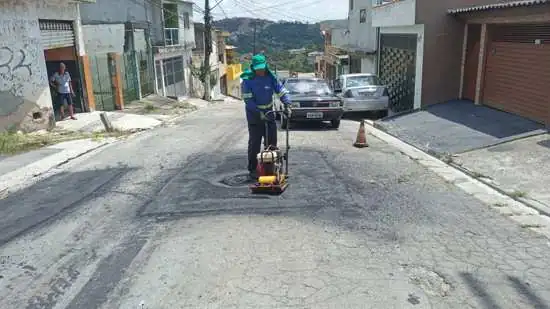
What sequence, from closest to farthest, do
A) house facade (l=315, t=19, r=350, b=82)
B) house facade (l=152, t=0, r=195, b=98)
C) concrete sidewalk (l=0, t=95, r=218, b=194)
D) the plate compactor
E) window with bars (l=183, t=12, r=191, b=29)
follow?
the plate compactor, concrete sidewalk (l=0, t=95, r=218, b=194), house facade (l=152, t=0, r=195, b=98), house facade (l=315, t=19, r=350, b=82), window with bars (l=183, t=12, r=191, b=29)

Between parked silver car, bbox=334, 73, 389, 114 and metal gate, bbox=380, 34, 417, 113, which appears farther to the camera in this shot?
metal gate, bbox=380, 34, 417, 113

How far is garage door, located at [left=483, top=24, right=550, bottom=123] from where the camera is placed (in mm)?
10641

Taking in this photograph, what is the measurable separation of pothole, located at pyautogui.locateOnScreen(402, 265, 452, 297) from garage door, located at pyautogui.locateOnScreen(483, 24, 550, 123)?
7.64 metres

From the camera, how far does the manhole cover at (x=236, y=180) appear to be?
7.07 metres

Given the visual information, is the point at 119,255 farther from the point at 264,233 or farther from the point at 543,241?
the point at 543,241

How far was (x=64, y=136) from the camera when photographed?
12555 millimetres

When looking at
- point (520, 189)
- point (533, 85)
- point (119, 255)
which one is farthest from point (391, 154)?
point (119, 255)

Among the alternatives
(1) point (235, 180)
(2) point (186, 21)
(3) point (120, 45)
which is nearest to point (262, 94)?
(1) point (235, 180)

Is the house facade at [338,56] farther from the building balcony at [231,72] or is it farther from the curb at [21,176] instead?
the curb at [21,176]

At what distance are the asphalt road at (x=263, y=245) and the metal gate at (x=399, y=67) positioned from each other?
10014 millimetres

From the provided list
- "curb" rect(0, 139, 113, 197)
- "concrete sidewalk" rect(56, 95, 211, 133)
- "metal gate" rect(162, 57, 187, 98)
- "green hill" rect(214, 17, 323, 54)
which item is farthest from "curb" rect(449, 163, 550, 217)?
"green hill" rect(214, 17, 323, 54)

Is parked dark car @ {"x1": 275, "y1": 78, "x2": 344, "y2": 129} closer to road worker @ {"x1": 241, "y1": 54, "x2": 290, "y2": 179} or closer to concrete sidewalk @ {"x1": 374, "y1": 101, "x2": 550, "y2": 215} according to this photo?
concrete sidewalk @ {"x1": 374, "y1": 101, "x2": 550, "y2": 215}

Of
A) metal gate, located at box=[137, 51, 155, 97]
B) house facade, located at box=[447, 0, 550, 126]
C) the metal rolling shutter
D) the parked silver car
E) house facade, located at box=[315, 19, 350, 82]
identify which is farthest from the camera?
house facade, located at box=[315, 19, 350, 82]

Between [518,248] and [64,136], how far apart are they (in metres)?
11.5
